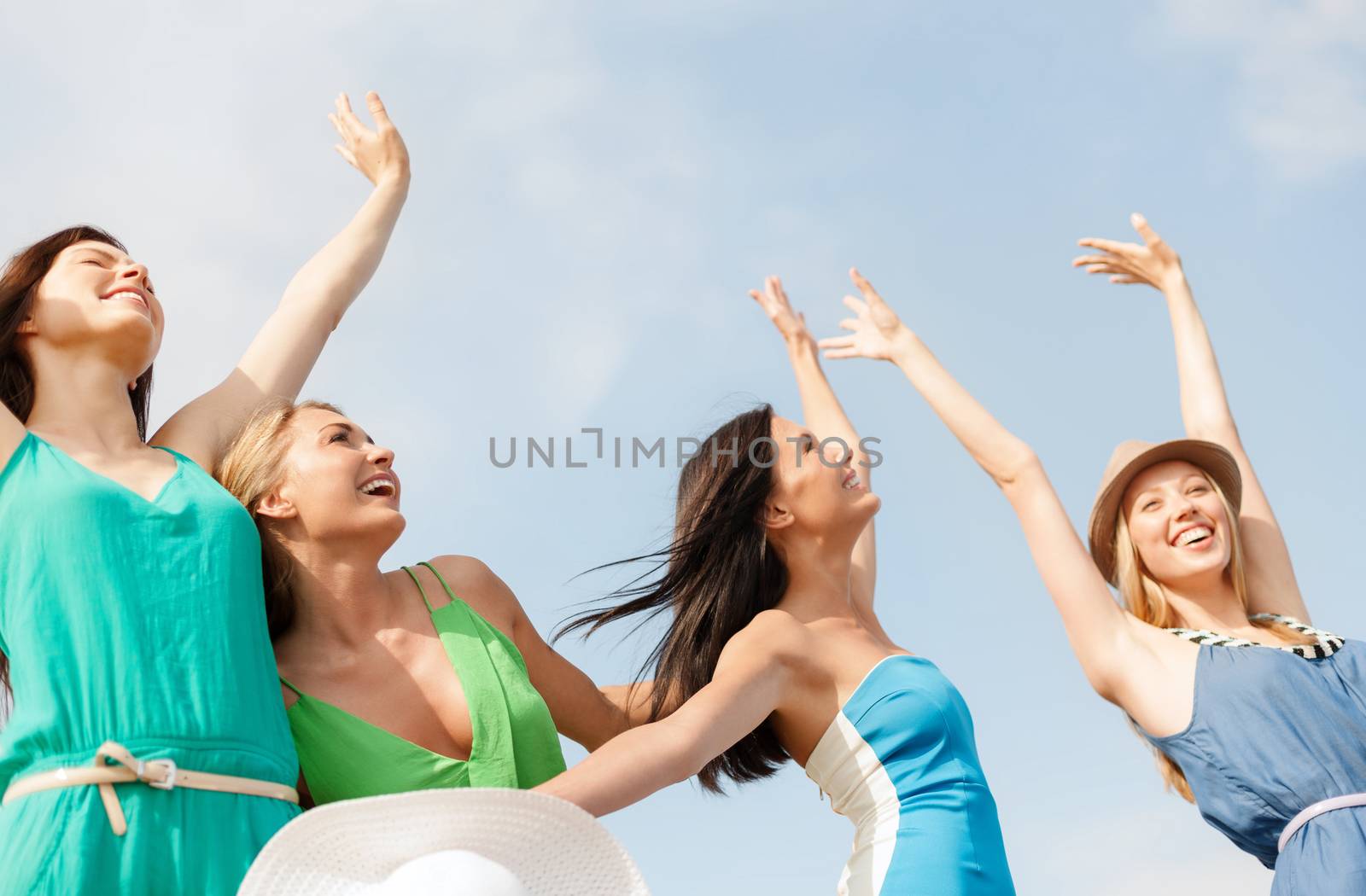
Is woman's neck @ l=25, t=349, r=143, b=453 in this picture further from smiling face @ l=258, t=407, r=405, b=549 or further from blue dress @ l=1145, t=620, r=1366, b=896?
blue dress @ l=1145, t=620, r=1366, b=896

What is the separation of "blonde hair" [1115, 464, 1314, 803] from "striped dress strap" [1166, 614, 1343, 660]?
0.08 m

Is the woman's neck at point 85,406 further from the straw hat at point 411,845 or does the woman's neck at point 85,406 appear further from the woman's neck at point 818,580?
the woman's neck at point 818,580

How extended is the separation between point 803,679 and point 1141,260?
2703 mm

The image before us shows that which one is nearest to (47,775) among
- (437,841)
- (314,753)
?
(314,753)

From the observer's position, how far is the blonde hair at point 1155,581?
5258 mm

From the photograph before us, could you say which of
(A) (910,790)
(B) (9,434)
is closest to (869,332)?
(A) (910,790)

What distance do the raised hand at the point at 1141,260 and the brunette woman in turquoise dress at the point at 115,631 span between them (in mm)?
3809

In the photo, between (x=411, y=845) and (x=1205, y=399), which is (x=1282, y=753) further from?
(x=411, y=845)

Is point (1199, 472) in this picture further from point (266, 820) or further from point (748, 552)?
point (266, 820)

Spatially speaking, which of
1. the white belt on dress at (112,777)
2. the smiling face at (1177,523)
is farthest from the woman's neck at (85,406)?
the smiling face at (1177,523)

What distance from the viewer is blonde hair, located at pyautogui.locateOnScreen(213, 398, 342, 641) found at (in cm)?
420

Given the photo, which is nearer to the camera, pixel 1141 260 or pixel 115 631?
pixel 115 631

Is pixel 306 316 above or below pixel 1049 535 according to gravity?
above

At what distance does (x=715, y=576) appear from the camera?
5.16m
